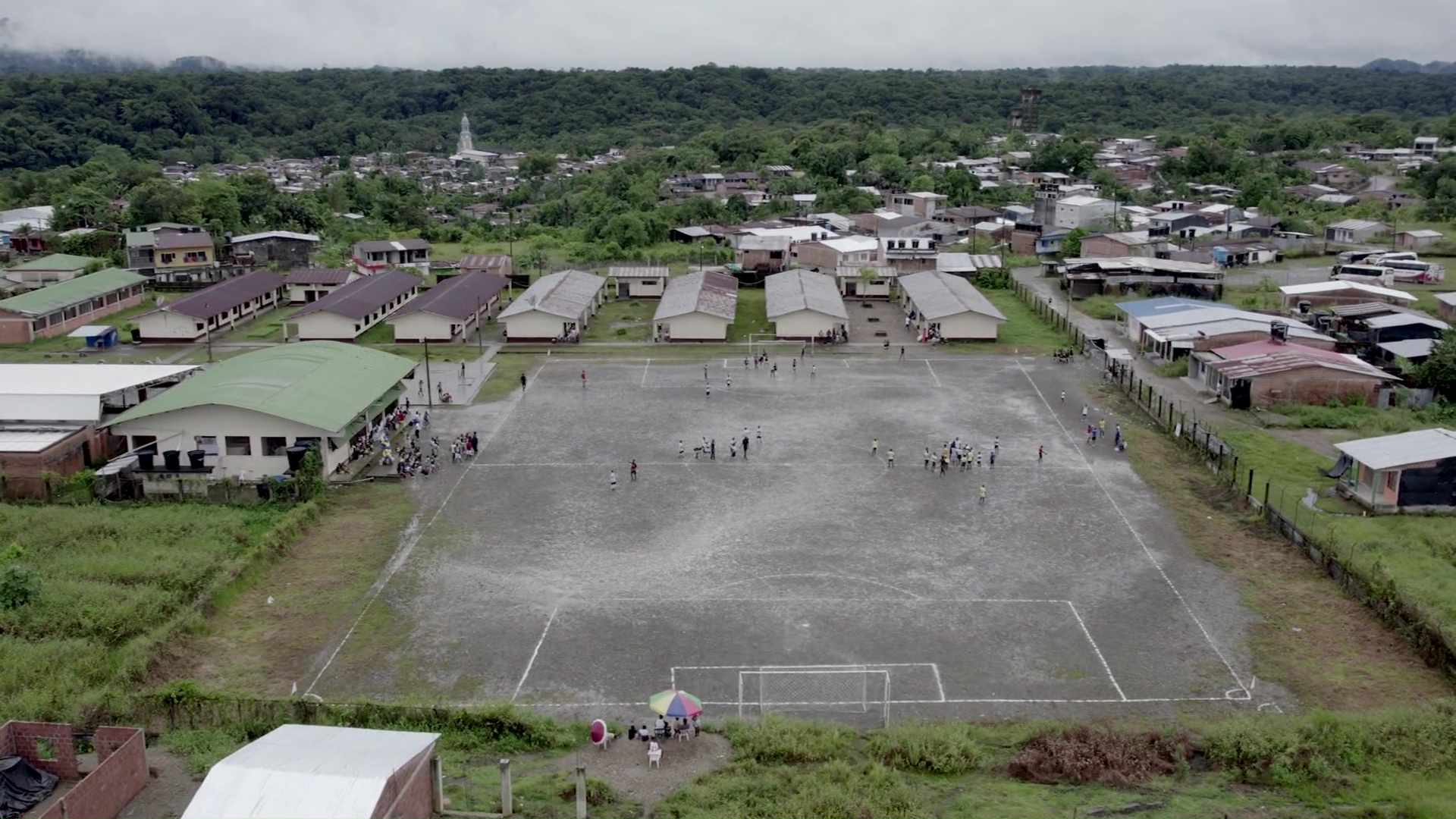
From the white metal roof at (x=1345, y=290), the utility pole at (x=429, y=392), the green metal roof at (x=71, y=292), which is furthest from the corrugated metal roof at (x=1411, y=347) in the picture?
the green metal roof at (x=71, y=292)

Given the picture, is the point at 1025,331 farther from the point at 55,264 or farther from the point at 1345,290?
the point at 55,264

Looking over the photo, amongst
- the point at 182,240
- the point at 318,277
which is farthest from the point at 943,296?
the point at 182,240

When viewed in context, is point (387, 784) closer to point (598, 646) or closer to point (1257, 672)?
point (598, 646)

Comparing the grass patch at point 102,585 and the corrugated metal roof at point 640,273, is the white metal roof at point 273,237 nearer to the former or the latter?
the corrugated metal roof at point 640,273

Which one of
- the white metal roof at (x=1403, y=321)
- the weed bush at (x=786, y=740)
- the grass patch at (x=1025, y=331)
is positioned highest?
the white metal roof at (x=1403, y=321)

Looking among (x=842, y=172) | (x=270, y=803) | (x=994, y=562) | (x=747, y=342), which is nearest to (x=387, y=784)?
(x=270, y=803)

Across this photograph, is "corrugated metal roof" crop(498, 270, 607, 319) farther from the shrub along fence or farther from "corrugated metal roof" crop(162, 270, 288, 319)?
the shrub along fence
